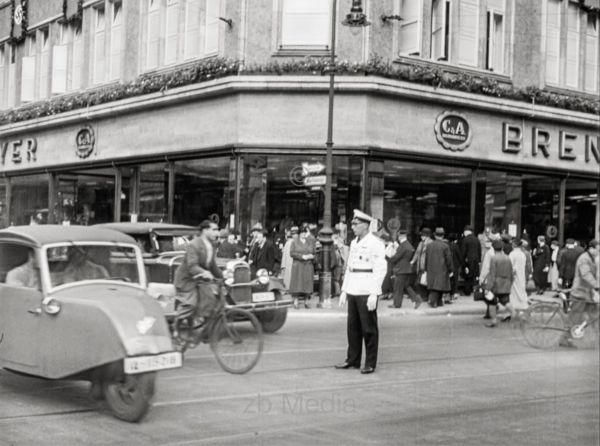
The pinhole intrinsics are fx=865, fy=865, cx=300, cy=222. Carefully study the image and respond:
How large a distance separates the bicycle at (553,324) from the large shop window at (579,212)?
1407 centimetres

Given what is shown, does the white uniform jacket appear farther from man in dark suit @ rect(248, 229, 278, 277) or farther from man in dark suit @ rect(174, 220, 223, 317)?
man in dark suit @ rect(248, 229, 278, 277)

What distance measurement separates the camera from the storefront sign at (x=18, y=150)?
32812mm

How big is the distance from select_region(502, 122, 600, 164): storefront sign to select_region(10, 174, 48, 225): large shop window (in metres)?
17.1

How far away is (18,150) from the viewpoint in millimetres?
33812

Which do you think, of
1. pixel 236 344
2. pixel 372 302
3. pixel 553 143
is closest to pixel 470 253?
pixel 553 143

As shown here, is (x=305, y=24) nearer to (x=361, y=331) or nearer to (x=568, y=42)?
(x=568, y=42)

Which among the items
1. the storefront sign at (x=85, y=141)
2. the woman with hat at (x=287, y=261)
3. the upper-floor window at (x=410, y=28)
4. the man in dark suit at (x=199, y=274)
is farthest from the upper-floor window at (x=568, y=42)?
the man in dark suit at (x=199, y=274)

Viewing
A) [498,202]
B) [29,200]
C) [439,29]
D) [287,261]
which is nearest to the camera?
[287,261]

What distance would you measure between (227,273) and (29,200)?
2192 centimetres

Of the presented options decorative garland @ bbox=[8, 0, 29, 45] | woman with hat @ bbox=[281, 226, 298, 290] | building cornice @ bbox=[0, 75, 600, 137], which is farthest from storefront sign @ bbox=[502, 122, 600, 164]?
decorative garland @ bbox=[8, 0, 29, 45]

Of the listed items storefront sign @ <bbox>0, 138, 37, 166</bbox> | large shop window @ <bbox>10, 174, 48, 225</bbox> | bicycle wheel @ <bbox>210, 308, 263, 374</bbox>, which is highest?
storefront sign @ <bbox>0, 138, 37, 166</bbox>

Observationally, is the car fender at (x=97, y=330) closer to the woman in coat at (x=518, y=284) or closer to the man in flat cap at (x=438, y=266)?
the woman in coat at (x=518, y=284)

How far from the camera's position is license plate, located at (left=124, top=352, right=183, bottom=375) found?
7414 millimetres

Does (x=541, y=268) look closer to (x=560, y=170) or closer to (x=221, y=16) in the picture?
(x=560, y=170)
